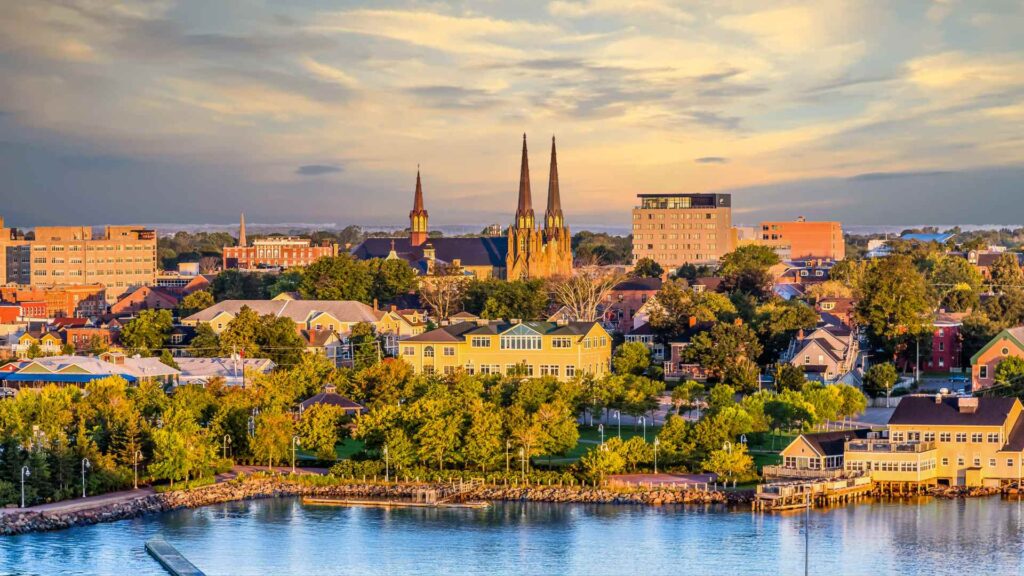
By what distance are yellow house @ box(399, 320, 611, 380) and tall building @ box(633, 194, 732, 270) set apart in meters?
85.2

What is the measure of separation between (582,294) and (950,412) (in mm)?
45273

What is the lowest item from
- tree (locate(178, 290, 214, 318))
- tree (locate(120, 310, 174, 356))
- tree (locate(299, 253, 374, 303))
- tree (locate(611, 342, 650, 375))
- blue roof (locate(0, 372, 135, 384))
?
blue roof (locate(0, 372, 135, 384))

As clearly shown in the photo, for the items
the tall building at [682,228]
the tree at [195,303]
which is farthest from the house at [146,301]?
the tall building at [682,228]

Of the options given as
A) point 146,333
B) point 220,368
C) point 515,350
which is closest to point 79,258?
point 146,333

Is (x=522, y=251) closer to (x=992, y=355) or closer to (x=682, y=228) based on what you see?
(x=682, y=228)

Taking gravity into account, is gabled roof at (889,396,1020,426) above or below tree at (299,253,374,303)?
below

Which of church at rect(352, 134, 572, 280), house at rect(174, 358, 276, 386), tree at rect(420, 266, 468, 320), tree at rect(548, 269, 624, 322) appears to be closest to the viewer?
house at rect(174, 358, 276, 386)

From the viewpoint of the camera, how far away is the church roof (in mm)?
126062

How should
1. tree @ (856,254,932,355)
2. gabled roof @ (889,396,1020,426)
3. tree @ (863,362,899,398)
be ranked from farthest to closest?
tree @ (856,254,932,355) < tree @ (863,362,899,398) < gabled roof @ (889,396,1020,426)

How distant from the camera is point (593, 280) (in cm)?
10081

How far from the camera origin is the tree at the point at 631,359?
6923 centimetres

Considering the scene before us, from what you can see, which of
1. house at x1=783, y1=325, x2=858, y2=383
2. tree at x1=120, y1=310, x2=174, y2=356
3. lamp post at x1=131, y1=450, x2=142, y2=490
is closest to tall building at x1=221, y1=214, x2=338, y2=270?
tree at x1=120, y1=310, x2=174, y2=356

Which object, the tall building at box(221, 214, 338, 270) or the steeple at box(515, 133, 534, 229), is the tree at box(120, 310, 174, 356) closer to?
the steeple at box(515, 133, 534, 229)

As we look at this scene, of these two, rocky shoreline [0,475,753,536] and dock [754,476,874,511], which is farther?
dock [754,476,874,511]
